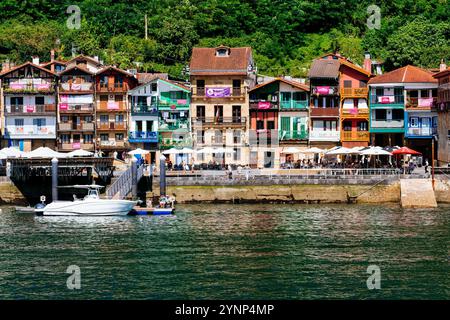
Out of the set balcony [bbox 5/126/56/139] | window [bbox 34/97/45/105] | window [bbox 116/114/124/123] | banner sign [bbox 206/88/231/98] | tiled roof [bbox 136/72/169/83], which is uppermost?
tiled roof [bbox 136/72/169/83]

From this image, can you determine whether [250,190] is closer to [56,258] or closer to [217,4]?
[56,258]

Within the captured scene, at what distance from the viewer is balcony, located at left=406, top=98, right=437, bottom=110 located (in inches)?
3900

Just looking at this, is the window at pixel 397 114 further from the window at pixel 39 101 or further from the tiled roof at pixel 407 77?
the window at pixel 39 101

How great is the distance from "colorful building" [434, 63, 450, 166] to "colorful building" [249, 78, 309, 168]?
12490 millimetres

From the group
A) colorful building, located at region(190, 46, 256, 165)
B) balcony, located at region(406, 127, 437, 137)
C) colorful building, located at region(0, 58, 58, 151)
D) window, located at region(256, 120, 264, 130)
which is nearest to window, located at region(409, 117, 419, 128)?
balcony, located at region(406, 127, 437, 137)

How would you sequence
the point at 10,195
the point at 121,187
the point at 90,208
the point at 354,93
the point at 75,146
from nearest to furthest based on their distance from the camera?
the point at 90,208
the point at 121,187
the point at 10,195
the point at 354,93
the point at 75,146

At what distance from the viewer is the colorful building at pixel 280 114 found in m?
102

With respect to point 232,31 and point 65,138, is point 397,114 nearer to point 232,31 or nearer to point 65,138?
point 65,138

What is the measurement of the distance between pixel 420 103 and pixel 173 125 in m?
23.4

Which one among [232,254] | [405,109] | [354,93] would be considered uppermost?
[354,93]

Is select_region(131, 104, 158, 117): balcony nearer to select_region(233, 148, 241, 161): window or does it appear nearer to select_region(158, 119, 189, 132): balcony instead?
select_region(158, 119, 189, 132): balcony

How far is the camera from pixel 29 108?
4131 inches

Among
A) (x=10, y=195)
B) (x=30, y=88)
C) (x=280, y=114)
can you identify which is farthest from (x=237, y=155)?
(x=10, y=195)
